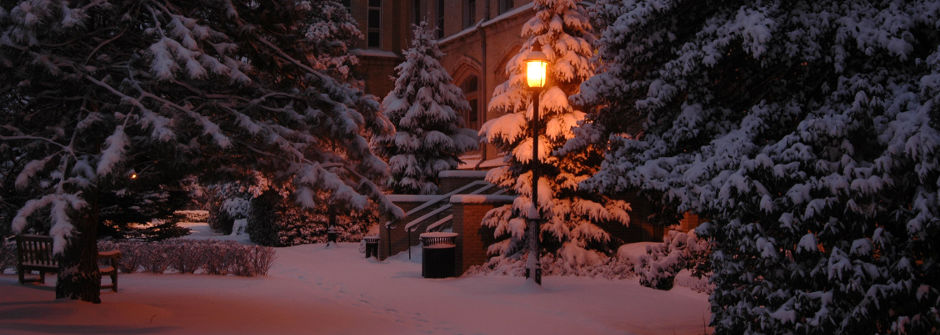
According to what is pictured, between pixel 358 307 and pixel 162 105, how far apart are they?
187 inches

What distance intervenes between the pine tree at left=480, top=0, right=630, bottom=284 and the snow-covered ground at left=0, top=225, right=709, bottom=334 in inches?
53.6

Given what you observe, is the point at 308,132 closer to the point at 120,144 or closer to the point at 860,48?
the point at 120,144

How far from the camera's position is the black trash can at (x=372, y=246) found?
64.0 ft

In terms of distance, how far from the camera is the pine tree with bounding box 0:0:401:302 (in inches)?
275

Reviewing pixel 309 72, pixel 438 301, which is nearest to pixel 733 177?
→ pixel 309 72

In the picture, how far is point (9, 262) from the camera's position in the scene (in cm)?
1498

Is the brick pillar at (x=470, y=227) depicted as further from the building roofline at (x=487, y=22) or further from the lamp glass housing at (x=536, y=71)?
the building roofline at (x=487, y=22)

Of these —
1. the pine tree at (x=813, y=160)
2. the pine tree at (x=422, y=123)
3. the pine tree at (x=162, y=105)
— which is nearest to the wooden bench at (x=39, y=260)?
the pine tree at (x=162, y=105)

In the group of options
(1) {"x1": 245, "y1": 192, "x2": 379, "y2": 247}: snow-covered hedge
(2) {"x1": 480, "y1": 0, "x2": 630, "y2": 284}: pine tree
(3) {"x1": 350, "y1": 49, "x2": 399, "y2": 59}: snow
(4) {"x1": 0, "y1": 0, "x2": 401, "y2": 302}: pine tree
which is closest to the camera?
(4) {"x1": 0, "y1": 0, "x2": 401, "y2": 302}: pine tree

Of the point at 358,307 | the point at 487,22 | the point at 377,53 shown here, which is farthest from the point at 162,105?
the point at 377,53

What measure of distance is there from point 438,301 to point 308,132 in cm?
410

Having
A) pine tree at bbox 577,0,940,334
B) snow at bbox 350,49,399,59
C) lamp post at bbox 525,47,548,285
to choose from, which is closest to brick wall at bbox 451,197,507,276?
lamp post at bbox 525,47,548,285

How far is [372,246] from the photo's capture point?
1966 cm

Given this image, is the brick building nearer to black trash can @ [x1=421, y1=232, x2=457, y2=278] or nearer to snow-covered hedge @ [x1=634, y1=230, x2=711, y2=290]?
black trash can @ [x1=421, y1=232, x2=457, y2=278]
